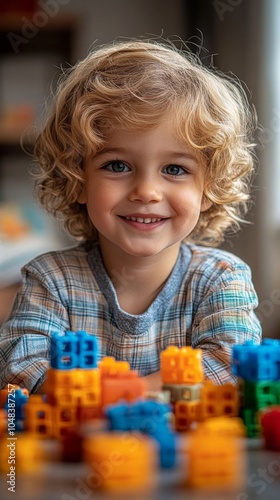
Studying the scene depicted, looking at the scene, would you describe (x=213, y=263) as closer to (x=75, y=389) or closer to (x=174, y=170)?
(x=174, y=170)

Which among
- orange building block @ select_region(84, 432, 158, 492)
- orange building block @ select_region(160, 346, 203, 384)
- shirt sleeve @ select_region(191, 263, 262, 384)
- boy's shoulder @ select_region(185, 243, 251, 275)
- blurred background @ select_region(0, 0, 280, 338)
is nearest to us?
orange building block @ select_region(84, 432, 158, 492)

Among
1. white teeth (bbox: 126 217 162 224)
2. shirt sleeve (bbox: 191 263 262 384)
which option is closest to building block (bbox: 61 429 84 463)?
shirt sleeve (bbox: 191 263 262 384)

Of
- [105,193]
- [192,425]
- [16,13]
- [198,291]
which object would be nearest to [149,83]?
[105,193]

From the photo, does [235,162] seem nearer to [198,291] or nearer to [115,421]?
[198,291]

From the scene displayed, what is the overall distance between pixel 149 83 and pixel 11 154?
3.01m

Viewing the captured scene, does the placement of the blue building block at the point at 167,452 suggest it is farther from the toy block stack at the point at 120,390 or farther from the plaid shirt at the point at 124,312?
the plaid shirt at the point at 124,312

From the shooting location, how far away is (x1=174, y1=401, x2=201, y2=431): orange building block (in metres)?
0.73

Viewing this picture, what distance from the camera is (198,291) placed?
1.15 meters

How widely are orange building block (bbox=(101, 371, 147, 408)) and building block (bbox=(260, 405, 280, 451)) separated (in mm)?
104

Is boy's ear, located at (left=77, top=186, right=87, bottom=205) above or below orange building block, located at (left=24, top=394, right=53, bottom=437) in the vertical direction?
above

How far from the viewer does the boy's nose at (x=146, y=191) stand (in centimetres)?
105

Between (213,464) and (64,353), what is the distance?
19 cm

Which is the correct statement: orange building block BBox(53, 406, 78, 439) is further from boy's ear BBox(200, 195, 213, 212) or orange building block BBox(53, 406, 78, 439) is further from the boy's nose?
Result: boy's ear BBox(200, 195, 213, 212)

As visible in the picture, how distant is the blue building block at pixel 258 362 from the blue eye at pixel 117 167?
414 millimetres
